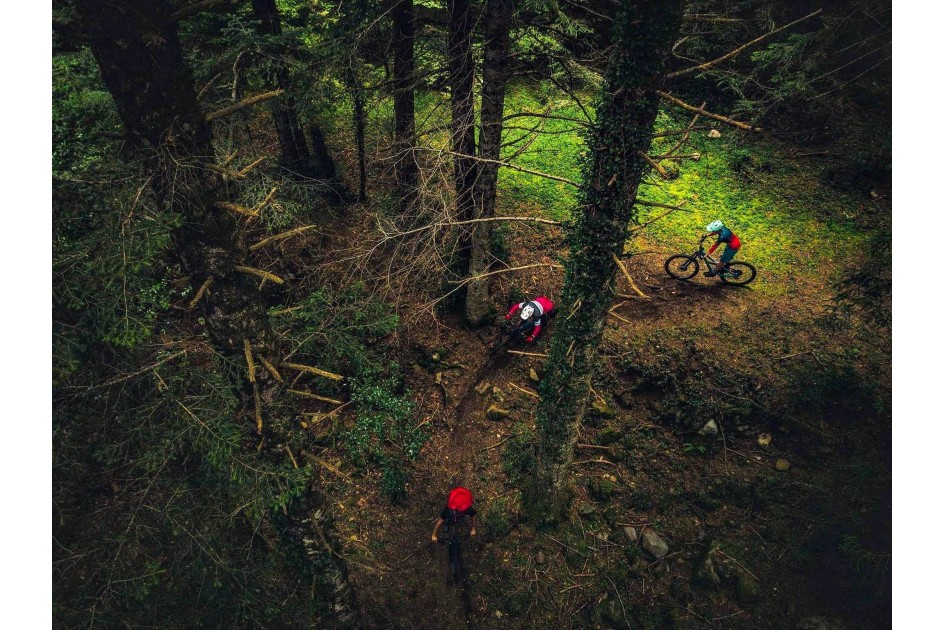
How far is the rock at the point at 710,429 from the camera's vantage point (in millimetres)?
8102

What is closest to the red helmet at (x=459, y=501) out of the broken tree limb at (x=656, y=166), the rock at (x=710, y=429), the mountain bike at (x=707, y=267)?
the rock at (x=710, y=429)

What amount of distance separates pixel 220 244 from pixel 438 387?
244 inches

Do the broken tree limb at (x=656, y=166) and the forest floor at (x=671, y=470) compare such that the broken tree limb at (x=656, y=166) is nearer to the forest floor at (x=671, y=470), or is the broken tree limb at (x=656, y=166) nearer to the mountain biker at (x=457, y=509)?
the forest floor at (x=671, y=470)

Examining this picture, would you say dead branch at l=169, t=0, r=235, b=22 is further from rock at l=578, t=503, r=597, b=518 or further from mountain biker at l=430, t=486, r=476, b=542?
rock at l=578, t=503, r=597, b=518

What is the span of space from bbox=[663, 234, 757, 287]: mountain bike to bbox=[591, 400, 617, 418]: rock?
12.5 feet

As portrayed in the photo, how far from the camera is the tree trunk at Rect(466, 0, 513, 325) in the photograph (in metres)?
6.86

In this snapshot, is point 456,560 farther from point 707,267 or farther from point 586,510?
point 707,267

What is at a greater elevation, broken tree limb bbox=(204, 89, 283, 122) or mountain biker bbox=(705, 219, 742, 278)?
broken tree limb bbox=(204, 89, 283, 122)

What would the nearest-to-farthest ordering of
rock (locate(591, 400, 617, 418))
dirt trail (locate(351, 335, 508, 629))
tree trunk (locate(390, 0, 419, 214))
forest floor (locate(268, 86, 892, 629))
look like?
forest floor (locate(268, 86, 892, 629)) < dirt trail (locate(351, 335, 508, 629)) < tree trunk (locate(390, 0, 419, 214)) < rock (locate(591, 400, 617, 418))

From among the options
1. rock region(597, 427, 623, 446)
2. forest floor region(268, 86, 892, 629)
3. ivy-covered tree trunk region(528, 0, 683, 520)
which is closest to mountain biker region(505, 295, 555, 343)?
forest floor region(268, 86, 892, 629)

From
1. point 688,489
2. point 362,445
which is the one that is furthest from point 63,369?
point 688,489

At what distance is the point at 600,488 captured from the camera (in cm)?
810

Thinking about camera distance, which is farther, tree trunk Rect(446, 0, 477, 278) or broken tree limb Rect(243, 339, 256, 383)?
tree trunk Rect(446, 0, 477, 278)

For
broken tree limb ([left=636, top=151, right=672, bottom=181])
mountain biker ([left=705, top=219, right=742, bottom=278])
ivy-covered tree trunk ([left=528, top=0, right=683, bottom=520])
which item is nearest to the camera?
broken tree limb ([left=636, top=151, right=672, bottom=181])
